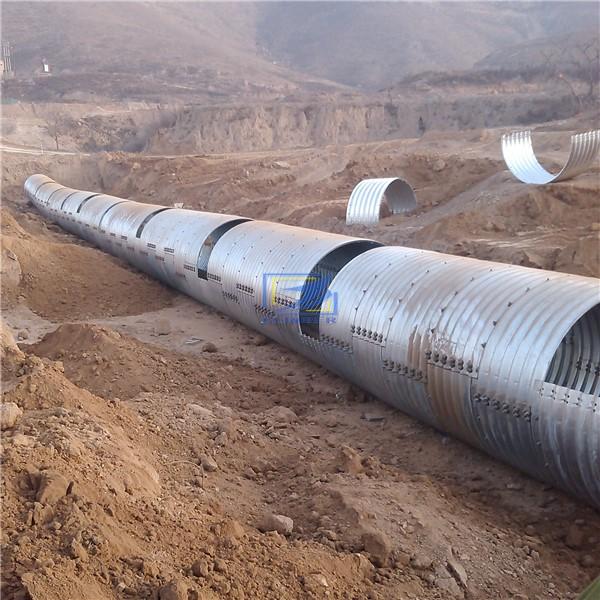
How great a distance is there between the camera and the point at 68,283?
15250 mm

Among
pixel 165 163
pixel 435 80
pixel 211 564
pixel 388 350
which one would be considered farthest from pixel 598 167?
pixel 435 80

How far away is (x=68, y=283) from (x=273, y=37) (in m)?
113

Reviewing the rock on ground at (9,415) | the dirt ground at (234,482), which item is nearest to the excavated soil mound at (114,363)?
the dirt ground at (234,482)

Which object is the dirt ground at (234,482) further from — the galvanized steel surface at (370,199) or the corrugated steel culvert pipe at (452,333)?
the galvanized steel surface at (370,199)

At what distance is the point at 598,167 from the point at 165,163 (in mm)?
21024

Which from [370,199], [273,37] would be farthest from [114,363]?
[273,37]

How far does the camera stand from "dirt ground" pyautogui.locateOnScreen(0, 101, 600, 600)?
4.42 m

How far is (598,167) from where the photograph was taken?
18688mm

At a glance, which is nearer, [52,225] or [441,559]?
[441,559]

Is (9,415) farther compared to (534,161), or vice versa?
(534,161)

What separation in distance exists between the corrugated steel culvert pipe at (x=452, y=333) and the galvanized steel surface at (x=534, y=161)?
8747 mm

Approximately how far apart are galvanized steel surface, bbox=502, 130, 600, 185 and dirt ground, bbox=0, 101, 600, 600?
11.4 ft

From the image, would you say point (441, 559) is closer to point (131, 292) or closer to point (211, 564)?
point (211, 564)
